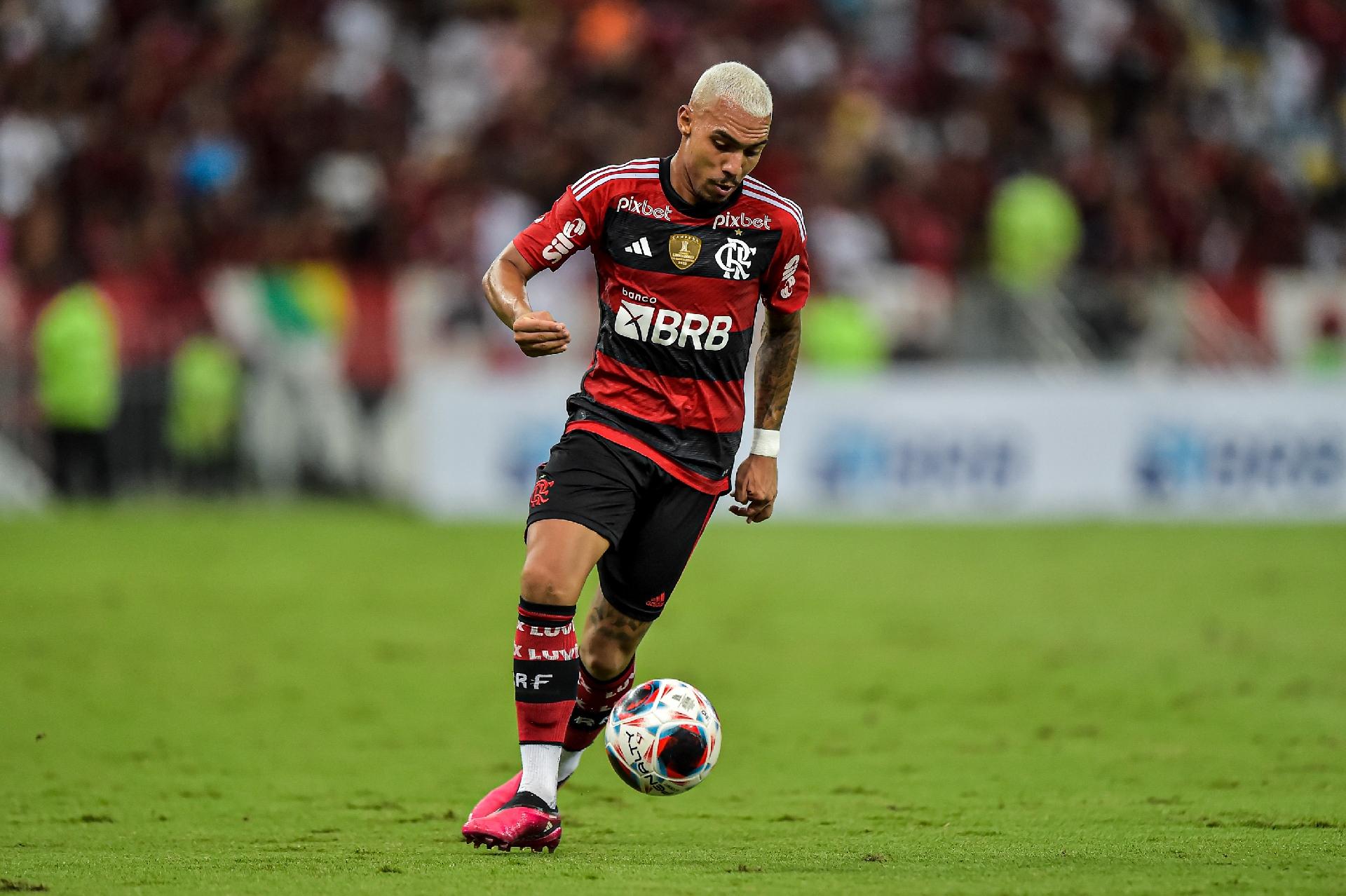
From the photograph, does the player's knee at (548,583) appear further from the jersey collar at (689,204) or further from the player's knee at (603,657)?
the jersey collar at (689,204)

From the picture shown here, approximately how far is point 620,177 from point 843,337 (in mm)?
12593

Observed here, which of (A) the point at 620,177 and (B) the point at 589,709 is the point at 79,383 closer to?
(B) the point at 589,709

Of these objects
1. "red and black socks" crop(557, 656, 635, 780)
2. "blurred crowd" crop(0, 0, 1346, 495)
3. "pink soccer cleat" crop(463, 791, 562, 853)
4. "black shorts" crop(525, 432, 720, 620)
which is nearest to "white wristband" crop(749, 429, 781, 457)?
"black shorts" crop(525, 432, 720, 620)

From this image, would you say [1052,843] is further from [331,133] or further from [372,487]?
[331,133]

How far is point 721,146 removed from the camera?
615 cm

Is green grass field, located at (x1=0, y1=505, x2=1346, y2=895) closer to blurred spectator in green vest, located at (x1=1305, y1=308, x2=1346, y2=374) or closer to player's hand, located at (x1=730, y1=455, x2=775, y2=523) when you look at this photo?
player's hand, located at (x1=730, y1=455, x2=775, y2=523)

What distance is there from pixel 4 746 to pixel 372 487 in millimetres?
10800

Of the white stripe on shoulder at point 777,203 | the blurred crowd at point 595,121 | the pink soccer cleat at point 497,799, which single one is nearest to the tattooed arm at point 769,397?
the white stripe on shoulder at point 777,203

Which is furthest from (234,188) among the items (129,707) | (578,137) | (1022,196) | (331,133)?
(129,707)

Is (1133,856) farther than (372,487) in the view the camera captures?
No

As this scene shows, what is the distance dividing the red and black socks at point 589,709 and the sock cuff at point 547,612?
2.38 ft

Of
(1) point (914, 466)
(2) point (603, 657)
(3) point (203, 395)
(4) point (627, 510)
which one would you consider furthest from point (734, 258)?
(3) point (203, 395)

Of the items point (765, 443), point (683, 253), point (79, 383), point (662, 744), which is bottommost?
point (79, 383)

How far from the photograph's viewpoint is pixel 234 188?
20047 millimetres
